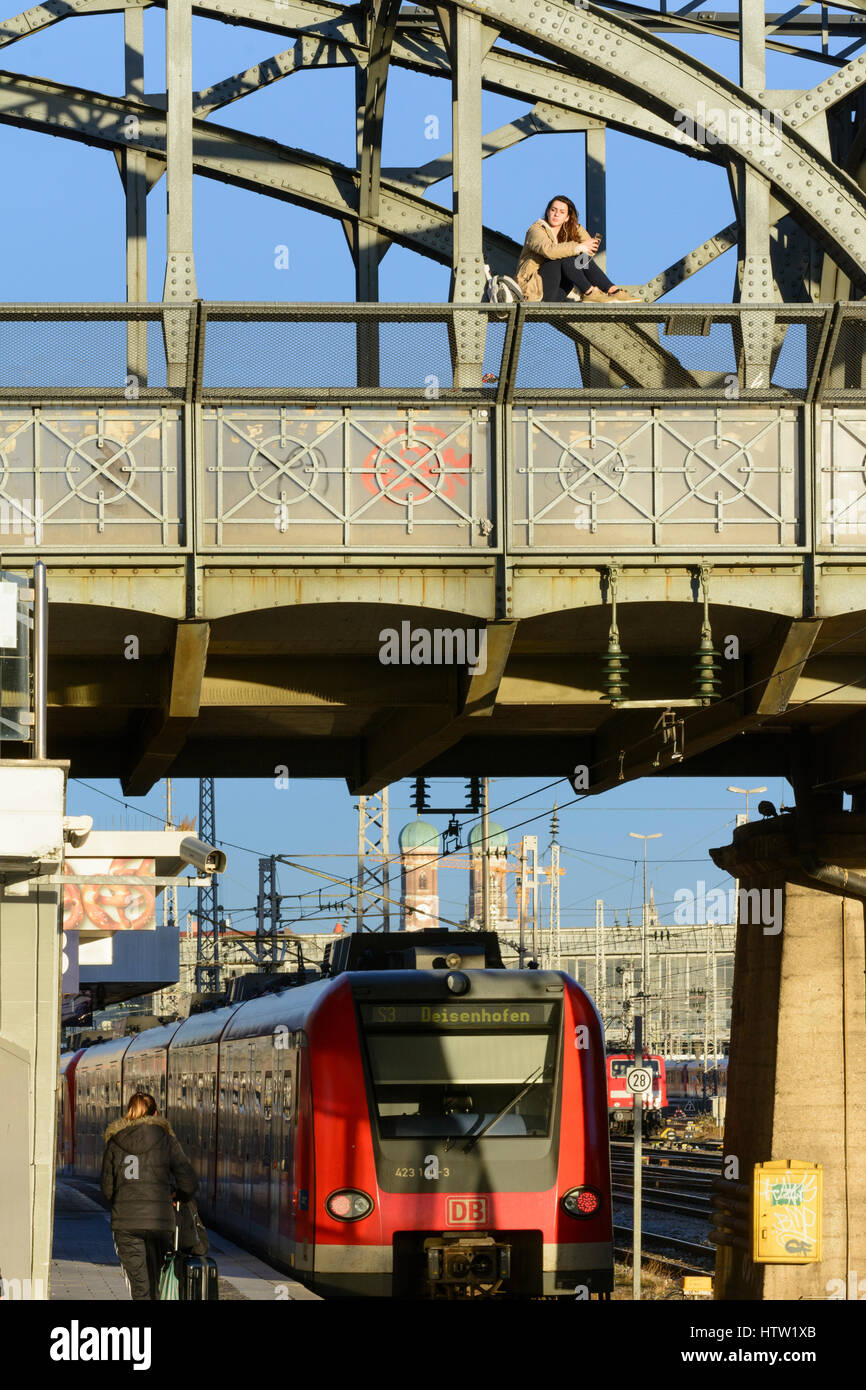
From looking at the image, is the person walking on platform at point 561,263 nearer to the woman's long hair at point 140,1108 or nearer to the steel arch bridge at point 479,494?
the steel arch bridge at point 479,494

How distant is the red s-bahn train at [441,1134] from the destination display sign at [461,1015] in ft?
0.04

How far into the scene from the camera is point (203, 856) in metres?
12.5

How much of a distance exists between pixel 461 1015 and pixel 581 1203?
1.86 meters

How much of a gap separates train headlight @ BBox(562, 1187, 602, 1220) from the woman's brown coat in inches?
311

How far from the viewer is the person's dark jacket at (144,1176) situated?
12602 mm

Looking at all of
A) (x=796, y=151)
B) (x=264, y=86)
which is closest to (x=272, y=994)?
(x=796, y=151)

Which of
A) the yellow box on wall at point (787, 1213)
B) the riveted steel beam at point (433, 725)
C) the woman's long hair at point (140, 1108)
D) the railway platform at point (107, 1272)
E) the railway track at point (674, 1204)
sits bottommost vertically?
the railway track at point (674, 1204)

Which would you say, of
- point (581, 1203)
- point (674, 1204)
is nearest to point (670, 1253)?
point (674, 1204)

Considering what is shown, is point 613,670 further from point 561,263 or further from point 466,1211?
point 466,1211

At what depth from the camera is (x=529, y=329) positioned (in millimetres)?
16578

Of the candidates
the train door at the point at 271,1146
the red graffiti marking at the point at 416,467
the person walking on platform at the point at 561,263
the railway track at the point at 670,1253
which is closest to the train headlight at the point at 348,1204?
the train door at the point at 271,1146

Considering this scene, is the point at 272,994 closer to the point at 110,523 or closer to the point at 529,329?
the point at 110,523
